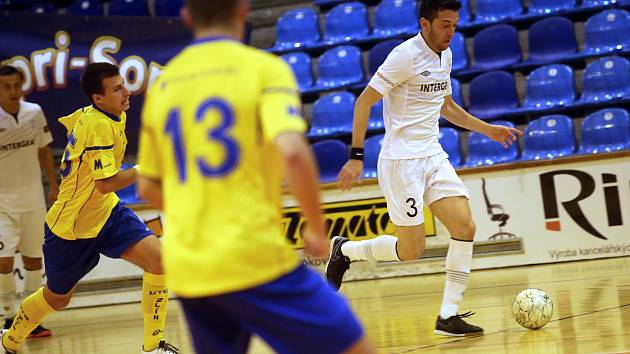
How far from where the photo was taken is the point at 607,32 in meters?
10.8

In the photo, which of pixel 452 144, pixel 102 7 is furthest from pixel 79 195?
pixel 102 7

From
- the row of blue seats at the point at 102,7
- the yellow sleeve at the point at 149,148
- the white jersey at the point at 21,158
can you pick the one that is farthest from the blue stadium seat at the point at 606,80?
the yellow sleeve at the point at 149,148

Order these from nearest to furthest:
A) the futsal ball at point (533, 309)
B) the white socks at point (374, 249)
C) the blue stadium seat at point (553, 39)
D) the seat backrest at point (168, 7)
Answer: the futsal ball at point (533, 309) → the white socks at point (374, 249) → the blue stadium seat at point (553, 39) → the seat backrest at point (168, 7)

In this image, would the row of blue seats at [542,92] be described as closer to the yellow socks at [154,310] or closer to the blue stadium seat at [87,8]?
the blue stadium seat at [87,8]

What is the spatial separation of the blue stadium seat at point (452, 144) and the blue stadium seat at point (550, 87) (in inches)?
37.3

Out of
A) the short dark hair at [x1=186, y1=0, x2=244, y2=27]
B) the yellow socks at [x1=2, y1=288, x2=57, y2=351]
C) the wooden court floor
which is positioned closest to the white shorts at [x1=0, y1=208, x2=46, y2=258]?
the wooden court floor

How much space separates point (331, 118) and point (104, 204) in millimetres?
5497

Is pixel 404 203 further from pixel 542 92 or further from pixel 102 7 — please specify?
pixel 102 7

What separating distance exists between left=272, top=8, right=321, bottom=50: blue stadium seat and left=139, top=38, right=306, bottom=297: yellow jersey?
958 centimetres

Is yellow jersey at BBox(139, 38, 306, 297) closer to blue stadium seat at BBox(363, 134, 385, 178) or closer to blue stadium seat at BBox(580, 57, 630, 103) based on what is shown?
blue stadium seat at BBox(363, 134, 385, 178)

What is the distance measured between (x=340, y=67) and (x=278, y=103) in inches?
357

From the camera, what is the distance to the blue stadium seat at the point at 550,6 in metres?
11.3

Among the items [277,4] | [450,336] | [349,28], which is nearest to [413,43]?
[450,336]

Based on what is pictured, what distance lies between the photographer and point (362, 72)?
11.6 meters
